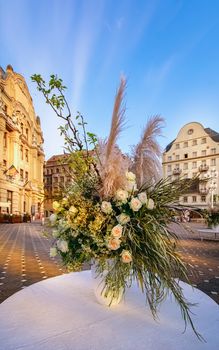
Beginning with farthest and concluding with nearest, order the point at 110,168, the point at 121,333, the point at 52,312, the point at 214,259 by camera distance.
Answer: the point at 214,259, the point at 52,312, the point at 110,168, the point at 121,333

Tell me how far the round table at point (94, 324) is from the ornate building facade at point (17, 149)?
80.6 ft

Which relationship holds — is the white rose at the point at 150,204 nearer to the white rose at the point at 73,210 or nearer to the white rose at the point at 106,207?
the white rose at the point at 106,207

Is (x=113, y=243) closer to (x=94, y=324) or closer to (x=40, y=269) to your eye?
(x=94, y=324)

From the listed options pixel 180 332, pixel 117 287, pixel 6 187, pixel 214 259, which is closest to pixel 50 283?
pixel 117 287

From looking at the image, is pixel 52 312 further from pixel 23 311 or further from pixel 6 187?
pixel 6 187

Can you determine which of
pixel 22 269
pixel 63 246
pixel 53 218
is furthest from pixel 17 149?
pixel 63 246

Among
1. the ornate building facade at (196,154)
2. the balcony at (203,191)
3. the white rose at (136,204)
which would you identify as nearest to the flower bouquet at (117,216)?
the white rose at (136,204)

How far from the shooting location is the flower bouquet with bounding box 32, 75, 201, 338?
1.83 m

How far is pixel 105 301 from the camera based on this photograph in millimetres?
2133

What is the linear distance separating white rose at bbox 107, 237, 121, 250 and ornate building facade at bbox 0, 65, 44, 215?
25.1 metres

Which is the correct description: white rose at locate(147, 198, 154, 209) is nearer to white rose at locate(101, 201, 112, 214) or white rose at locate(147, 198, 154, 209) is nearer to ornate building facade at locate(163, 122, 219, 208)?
white rose at locate(101, 201, 112, 214)

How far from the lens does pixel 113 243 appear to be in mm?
1819

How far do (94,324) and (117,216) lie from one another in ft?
2.50

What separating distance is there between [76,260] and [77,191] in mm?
560
